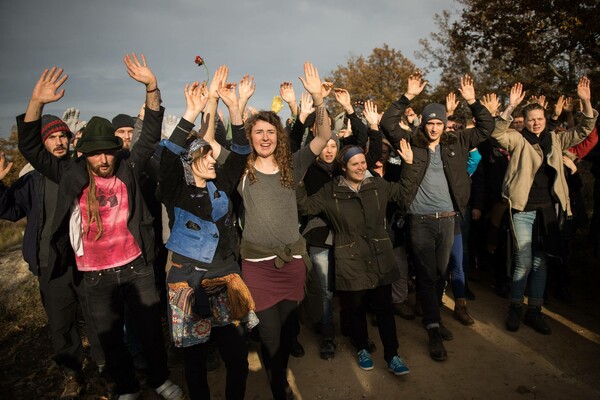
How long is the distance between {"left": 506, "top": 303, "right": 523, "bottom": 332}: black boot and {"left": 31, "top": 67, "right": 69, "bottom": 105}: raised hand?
4.96 meters

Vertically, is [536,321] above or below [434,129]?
below

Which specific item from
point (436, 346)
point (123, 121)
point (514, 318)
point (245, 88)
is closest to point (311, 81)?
point (245, 88)

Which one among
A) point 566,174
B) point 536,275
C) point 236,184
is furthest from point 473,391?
point 566,174

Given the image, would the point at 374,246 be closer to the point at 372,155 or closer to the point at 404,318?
the point at 372,155

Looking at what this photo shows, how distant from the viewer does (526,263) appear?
4453mm

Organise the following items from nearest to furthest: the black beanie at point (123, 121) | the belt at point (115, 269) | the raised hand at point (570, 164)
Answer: the belt at point (115, 269) < the black beanie at point (123, 121) < the raised hand at point (570, 164)

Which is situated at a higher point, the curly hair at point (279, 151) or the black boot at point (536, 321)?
the curly hair at point (279, 151)

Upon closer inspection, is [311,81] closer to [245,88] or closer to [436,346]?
[245,88]

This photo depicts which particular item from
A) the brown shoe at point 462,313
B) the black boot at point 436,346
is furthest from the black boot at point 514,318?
the black boot at point 436,346

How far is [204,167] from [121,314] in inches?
60.1

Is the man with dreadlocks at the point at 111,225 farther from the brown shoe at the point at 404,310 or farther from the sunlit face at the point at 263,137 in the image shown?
the brown shoe at the point at 404,310

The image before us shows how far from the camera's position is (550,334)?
4324 millimetres

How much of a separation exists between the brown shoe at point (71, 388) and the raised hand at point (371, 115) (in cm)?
385

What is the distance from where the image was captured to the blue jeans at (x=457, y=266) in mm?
4551
